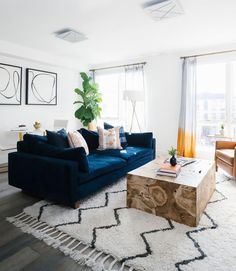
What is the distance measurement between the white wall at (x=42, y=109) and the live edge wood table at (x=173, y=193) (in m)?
3.17

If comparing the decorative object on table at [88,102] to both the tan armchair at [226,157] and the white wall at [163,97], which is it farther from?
the tan armchair at [226,157]

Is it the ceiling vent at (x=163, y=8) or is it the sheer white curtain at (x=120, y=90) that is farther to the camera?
the sheer white curtain at (x=120, y=90)

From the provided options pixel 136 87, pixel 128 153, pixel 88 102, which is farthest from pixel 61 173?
pixel 136 87

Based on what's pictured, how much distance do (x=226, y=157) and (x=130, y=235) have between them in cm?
226

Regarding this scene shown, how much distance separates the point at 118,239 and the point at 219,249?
0.82 m

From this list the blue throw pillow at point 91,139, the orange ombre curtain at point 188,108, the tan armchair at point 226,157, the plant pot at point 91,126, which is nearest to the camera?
the tan armchair at point 226,157

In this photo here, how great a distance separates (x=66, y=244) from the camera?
1.82m

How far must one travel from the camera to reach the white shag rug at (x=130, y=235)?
161 centimetres

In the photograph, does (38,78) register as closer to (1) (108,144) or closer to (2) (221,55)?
(1) (108,144)

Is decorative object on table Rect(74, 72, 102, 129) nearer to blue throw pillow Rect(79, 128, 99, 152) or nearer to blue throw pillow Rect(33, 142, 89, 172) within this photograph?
blue throw pillow Rect(79, 128, 99, 152)

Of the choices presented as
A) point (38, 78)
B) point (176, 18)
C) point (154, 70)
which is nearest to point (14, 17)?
point (38, 78)

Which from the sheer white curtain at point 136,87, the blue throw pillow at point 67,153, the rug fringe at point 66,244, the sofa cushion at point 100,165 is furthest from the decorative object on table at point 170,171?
the sheer white curtain at point 136,87

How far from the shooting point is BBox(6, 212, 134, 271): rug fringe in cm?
160

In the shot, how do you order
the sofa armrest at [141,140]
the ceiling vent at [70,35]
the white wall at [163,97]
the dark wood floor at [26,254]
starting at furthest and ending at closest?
the white wall at [163,97] < the sofa armrest at [141,140] < the ceiling vent at [70,35] < the dark wood floor at [26,254]
